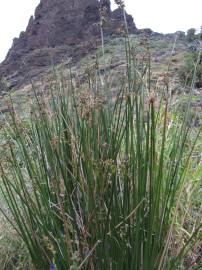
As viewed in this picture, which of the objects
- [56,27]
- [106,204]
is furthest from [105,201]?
[56,27]

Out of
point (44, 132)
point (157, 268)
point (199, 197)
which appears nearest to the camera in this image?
point (157, 268)

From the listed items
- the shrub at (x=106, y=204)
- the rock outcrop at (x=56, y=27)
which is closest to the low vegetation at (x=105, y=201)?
the shrub at (x=106, y=204)

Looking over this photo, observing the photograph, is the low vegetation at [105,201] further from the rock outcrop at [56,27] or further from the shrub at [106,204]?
the rock outcrop at [56,27]

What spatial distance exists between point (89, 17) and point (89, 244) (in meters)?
19.8

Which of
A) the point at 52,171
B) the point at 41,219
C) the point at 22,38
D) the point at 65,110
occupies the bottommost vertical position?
the point at 22,38

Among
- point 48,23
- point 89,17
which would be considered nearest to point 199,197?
point 89,17

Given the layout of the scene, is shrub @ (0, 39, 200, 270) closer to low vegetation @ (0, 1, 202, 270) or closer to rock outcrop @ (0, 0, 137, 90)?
low vegetation @ (0, 1, 202, 270)

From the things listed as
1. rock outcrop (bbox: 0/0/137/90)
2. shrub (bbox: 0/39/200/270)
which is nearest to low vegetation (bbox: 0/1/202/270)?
shrub (bbox: 0/39/200/270)

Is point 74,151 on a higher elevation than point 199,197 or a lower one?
higher

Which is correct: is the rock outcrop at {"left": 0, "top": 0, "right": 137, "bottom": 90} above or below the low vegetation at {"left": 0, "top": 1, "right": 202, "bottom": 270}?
below

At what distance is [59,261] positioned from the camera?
1.45 m

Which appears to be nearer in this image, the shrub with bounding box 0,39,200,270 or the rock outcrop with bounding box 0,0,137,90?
the shrub with bounding box 0,39,200,270

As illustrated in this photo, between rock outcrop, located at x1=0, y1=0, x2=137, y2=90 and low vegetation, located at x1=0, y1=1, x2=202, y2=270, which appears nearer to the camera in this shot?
low vegetation, located at x1=0, y1=1, x2=202, y2=270

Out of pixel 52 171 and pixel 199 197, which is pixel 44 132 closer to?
pixel 52 171
